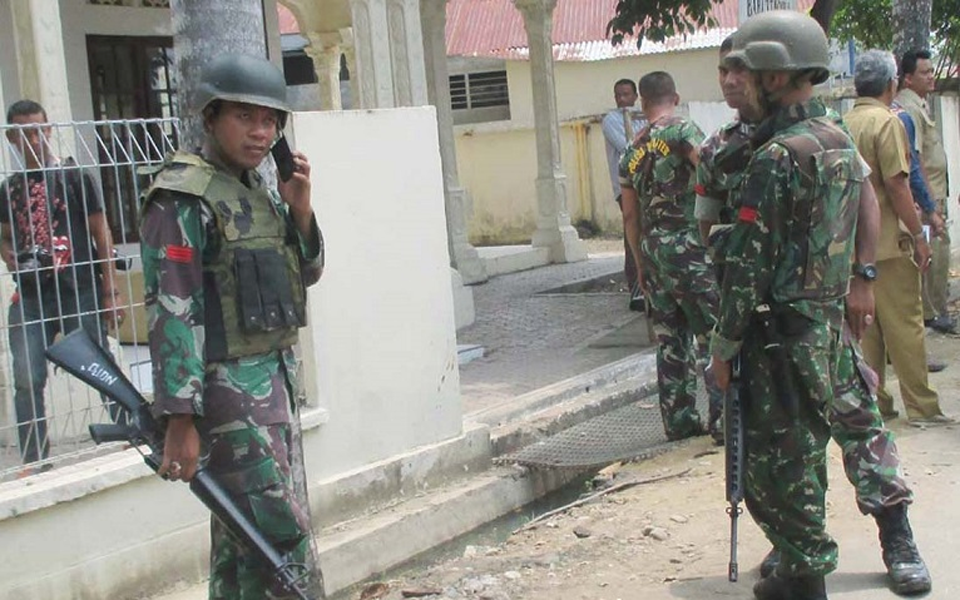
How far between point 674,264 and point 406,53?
415 centimetres

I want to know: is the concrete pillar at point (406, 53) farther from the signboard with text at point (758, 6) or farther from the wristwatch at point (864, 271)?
the wristwatch at point (864, 271)

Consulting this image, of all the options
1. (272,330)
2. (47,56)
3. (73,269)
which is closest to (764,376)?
(272,330)

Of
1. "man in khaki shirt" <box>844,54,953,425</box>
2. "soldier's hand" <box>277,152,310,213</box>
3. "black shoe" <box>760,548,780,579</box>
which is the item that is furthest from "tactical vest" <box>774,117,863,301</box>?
"man in khaki shirt" <box>844,54,953,425</box>

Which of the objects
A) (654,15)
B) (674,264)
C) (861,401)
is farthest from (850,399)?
(654,15)

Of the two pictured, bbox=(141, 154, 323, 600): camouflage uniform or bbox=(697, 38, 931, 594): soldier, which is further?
bbox=(697, 38, 931, 594): soldier

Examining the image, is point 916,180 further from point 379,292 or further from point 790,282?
point 790,282

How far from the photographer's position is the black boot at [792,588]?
3986 mm

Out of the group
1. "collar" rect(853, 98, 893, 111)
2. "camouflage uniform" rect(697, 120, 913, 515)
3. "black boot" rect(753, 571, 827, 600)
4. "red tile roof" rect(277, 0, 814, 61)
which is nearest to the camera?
"black boot" rect(753, 571, 827, 600)

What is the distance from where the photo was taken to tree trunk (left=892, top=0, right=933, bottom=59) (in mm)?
10805

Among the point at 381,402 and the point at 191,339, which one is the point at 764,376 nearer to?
the point at 191,339

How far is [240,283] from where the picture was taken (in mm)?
3338

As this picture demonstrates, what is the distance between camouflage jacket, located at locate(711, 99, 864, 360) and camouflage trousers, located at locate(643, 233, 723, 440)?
2304 mm

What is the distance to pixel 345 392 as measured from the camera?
5.47 meters

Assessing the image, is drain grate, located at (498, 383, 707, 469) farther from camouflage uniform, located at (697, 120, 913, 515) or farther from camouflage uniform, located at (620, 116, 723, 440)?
camouflage uniform, located at (697, 120, 913, 515)
